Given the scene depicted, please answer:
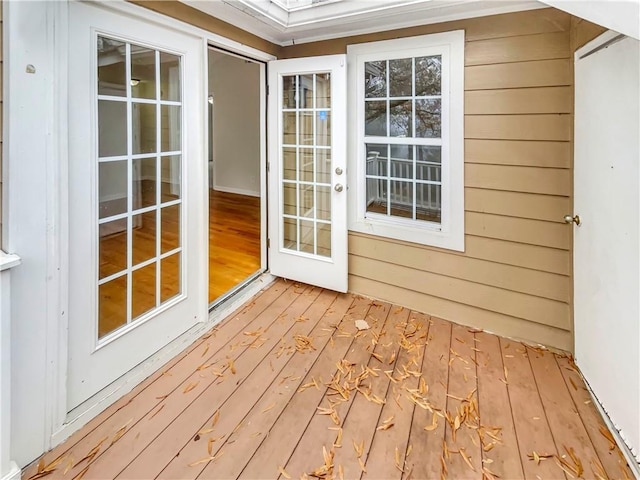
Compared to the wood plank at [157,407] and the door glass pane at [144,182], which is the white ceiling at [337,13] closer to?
the door glass pane at [144,182]

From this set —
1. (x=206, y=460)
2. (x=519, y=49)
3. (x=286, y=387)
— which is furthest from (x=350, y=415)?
(x=519, y=49)

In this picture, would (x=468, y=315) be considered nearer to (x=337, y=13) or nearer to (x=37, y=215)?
(x=337, y=13)

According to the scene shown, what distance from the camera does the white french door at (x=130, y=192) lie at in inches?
74.4

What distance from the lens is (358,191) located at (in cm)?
330

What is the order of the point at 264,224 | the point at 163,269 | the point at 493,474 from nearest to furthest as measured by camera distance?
the point at 493,474 < the point at 163,269 < the point at 264,224

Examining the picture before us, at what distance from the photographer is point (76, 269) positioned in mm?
1902

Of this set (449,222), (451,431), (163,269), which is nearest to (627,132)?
(449,222)

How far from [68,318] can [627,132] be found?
2755mm

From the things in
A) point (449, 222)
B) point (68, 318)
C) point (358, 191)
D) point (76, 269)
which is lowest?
point (68, 318)

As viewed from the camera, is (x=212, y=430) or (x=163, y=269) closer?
(x=212, y=430)

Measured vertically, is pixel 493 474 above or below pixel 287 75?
below

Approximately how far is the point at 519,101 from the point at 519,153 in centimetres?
34

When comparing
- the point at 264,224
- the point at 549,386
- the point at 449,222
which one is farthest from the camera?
Answer: the point at 264,224

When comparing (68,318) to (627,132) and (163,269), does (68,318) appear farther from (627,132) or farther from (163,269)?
(627,132)
